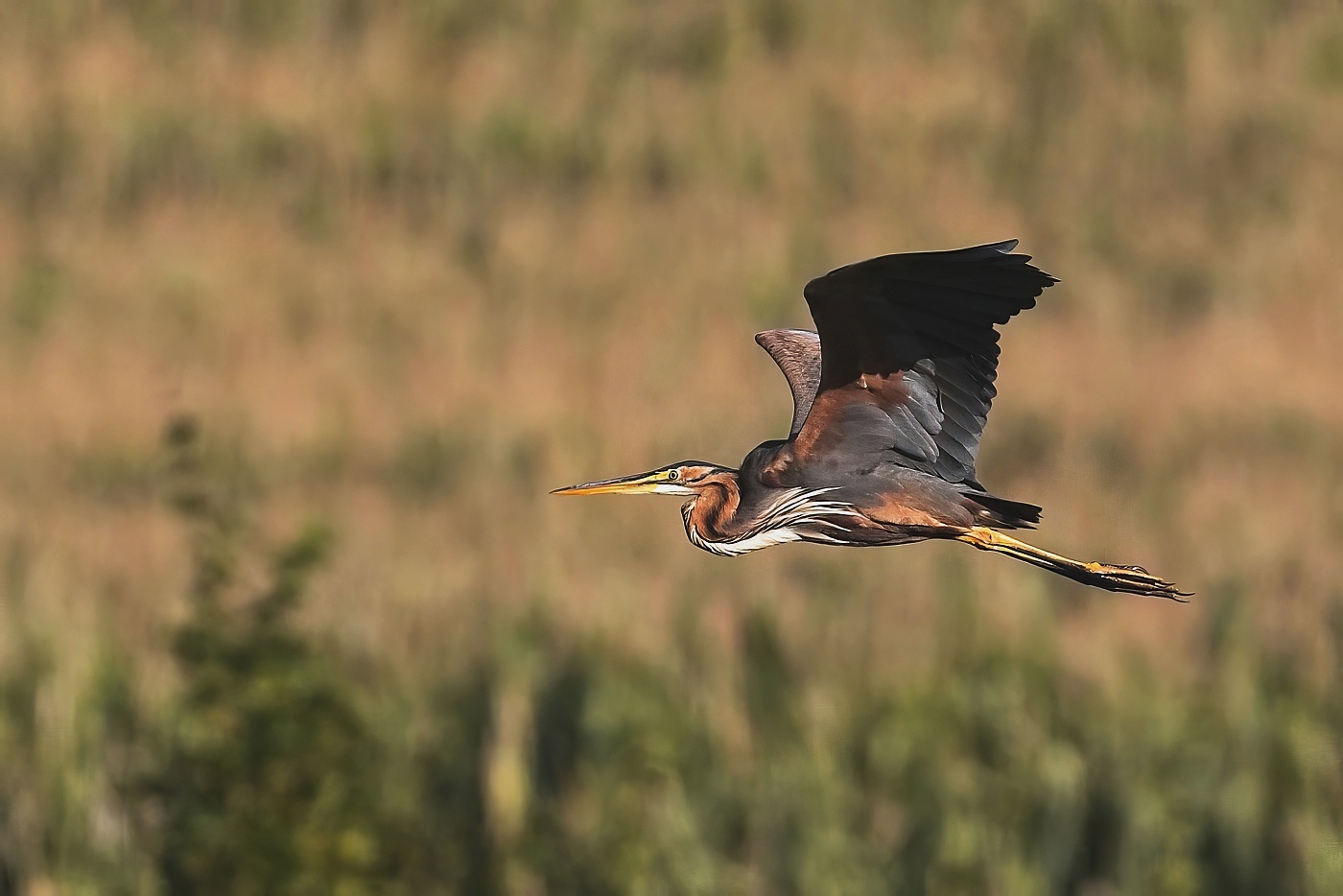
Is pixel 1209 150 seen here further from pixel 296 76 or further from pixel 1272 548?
pixel 296 76

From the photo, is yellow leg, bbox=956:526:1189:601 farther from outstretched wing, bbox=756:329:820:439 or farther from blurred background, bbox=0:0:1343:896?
blurred background, bbox=0:0:1343:896

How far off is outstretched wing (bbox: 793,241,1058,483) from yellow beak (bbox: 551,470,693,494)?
21cm

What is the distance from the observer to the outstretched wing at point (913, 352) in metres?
3.42

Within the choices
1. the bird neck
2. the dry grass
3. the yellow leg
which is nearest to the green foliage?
the bird neck

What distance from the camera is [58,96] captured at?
33.0m

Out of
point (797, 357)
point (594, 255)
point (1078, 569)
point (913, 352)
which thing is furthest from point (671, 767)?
point (594, 255)

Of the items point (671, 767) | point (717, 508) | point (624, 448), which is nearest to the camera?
point (717, 508)

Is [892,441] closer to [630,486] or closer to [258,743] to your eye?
[630,486]

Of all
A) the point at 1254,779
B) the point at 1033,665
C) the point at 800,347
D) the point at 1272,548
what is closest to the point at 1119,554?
the point at 1033,665

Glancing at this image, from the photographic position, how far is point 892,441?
3402 mm

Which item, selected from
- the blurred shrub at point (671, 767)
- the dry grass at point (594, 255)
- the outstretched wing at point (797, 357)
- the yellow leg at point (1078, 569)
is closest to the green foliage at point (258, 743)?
the blurred shrub at point (671, 767)

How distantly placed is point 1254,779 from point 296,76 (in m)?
21.4

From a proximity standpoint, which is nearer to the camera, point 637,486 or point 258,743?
point 637,486

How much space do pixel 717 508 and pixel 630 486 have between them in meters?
0.14
